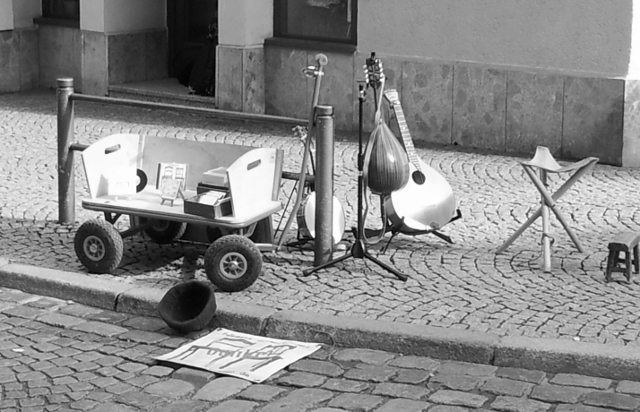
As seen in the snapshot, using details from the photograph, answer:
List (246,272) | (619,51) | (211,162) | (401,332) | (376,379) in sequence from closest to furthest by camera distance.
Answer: (376,379) → (401,332) → (246,272) → (211,162) → (619,51)

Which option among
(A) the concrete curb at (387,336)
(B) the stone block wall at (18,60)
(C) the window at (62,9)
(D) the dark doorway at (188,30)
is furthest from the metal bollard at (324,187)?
(B) the stone block wall at (18,60)

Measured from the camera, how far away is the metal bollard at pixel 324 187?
7203 millimetres

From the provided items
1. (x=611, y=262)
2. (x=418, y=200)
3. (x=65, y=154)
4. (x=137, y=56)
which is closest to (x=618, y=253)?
(x=611, y=262)

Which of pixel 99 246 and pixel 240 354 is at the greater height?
pixel 99 246

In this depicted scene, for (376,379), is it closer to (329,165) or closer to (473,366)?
(473,366)

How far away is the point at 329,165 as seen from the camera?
7.28 m

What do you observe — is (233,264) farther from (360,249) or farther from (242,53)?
(242,53)

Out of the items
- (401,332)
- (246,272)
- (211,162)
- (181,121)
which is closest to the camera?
(401,332)

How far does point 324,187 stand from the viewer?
729 cm

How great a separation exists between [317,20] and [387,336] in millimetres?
7078

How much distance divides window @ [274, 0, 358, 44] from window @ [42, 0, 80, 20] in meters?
3.55

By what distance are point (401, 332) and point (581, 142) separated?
17.4 ft

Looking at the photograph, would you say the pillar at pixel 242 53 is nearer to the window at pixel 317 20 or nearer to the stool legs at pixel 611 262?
the window at pixel 317 20

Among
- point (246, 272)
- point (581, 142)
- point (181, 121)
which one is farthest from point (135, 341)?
point (181, 121)
